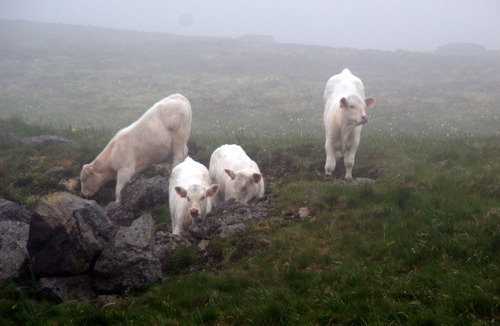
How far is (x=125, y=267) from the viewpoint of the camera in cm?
776

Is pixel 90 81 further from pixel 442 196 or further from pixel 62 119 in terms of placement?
pixel 442 196

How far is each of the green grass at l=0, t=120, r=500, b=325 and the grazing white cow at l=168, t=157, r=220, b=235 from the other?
0.63m

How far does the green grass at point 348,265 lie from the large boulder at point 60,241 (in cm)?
51

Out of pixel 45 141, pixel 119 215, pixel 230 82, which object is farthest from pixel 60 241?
pixel 230 82

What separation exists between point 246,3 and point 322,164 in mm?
193084

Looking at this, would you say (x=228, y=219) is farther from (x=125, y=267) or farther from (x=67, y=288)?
(x=67, y=288)

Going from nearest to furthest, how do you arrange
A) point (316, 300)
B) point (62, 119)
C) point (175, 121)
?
point (316, 300) → point (175, 121) → point (62, 119)

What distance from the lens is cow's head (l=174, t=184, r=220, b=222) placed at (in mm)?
11016

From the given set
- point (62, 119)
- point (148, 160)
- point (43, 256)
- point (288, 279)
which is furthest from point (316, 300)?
point (62, 119)

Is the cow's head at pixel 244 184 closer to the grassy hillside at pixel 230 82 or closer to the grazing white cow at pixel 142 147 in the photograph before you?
the grazing white cow at pixel 142 147

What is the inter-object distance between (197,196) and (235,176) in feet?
4.43

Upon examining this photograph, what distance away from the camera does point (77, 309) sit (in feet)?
22.0

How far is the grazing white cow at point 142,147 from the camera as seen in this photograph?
46.1ft

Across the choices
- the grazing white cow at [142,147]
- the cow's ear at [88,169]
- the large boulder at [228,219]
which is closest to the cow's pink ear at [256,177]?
the large boulder at [228,219]
